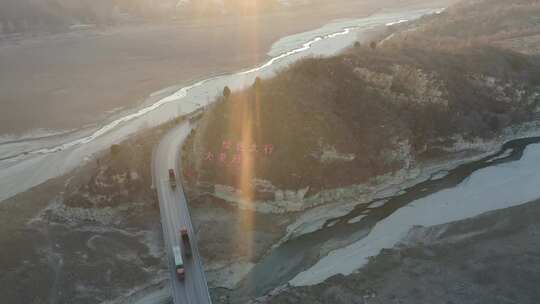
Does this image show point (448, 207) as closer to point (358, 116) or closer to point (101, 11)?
point (358, 116)

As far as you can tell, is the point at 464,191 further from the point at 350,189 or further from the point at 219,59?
the point at 219,59

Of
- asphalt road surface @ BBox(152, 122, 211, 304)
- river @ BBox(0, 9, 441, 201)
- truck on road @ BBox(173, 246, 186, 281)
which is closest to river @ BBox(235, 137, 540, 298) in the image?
asphalt road surface @ BBox(152, 122, 211, 304)

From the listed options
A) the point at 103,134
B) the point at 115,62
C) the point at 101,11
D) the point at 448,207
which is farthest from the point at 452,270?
the point at 101,11

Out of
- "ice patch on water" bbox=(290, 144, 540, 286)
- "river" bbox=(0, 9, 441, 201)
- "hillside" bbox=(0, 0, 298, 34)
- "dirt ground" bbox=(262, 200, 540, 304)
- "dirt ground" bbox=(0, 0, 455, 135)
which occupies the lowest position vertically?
"dirt ground" bbox=(262, 200, 540, 304)

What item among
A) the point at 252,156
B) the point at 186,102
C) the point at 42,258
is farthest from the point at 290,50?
the point at 42,258

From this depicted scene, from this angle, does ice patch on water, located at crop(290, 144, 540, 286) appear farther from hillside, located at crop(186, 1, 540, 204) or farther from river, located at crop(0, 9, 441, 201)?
river, located at crop(0, 9, 441, 201)
